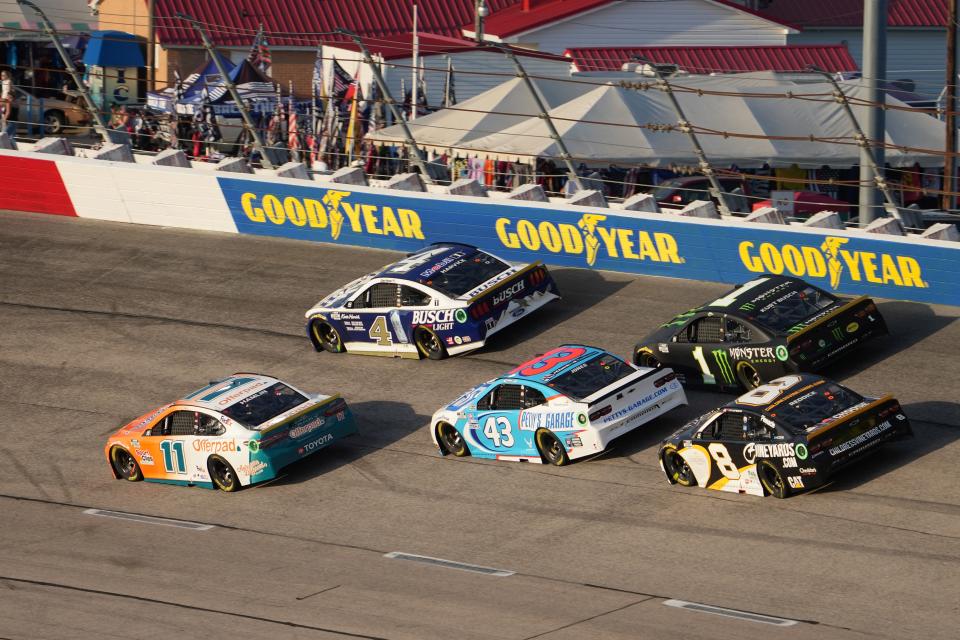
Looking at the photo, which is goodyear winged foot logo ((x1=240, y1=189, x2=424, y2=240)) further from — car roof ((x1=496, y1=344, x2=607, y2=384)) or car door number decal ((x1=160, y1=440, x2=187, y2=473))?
car door number decal ((x1=160, y1=440, x2=187, y2=473))

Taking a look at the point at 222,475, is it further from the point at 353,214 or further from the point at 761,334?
the point at 353,214

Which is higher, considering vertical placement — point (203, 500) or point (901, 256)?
point (901, 256)

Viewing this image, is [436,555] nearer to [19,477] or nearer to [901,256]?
[19,477]

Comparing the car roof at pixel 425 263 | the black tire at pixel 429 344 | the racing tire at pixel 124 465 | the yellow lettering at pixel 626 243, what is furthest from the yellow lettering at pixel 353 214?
the racing tire at pixel 124 465

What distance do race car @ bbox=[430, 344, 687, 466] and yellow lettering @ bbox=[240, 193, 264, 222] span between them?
10.9 m

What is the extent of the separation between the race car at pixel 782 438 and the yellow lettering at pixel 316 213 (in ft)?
40.6

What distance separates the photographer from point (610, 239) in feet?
83.9

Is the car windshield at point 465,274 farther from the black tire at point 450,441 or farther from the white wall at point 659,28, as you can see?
the white wall at point 659,28

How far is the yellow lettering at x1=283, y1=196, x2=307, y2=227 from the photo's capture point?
28.6 metres

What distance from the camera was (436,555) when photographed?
16328 millimetres

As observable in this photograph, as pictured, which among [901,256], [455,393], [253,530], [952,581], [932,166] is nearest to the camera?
[952,581]

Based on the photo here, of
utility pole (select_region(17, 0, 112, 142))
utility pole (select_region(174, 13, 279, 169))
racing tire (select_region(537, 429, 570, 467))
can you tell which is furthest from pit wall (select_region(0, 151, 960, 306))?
racing tire (select_region(537, 429, 570, 467))

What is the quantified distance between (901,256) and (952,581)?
932 cm

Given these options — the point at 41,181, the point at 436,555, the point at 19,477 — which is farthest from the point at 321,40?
the point at 436,555
